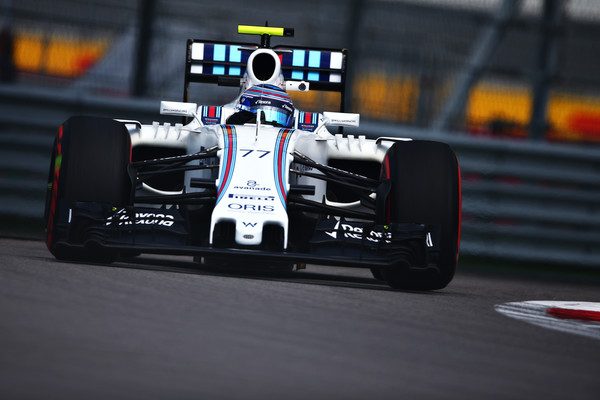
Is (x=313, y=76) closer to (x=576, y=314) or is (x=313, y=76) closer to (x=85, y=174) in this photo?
(x=85, y=174)

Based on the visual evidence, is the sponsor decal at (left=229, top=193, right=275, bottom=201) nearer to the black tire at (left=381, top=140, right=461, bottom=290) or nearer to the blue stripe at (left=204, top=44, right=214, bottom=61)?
the black tire at (left=381, top=140, right=461, bottom=290)

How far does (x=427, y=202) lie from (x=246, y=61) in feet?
9.47

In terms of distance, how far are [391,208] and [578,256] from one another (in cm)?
419

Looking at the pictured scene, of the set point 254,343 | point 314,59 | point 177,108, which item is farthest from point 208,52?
point 254,343

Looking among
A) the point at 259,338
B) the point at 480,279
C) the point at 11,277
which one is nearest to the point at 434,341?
the point at 259,338

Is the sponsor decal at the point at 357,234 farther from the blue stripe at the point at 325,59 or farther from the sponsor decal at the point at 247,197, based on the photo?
the blue stripe at the point at 325,59

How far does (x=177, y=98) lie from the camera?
12828 mm

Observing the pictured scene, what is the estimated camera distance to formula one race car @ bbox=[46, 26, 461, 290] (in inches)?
329

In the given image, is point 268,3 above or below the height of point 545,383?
above

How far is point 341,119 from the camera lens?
10.4m

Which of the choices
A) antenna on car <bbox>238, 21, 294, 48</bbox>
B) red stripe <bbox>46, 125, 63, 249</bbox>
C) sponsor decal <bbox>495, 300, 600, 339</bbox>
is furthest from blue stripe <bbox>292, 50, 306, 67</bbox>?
sponsor decal <bbox>495, 300, 600, 339</bbox>

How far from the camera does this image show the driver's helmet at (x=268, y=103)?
9.81 meters

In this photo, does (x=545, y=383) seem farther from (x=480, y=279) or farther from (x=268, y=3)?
(x=268, y=3)

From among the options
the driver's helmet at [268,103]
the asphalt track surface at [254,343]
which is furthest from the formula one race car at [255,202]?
the asphalt track surface at [254,343]
